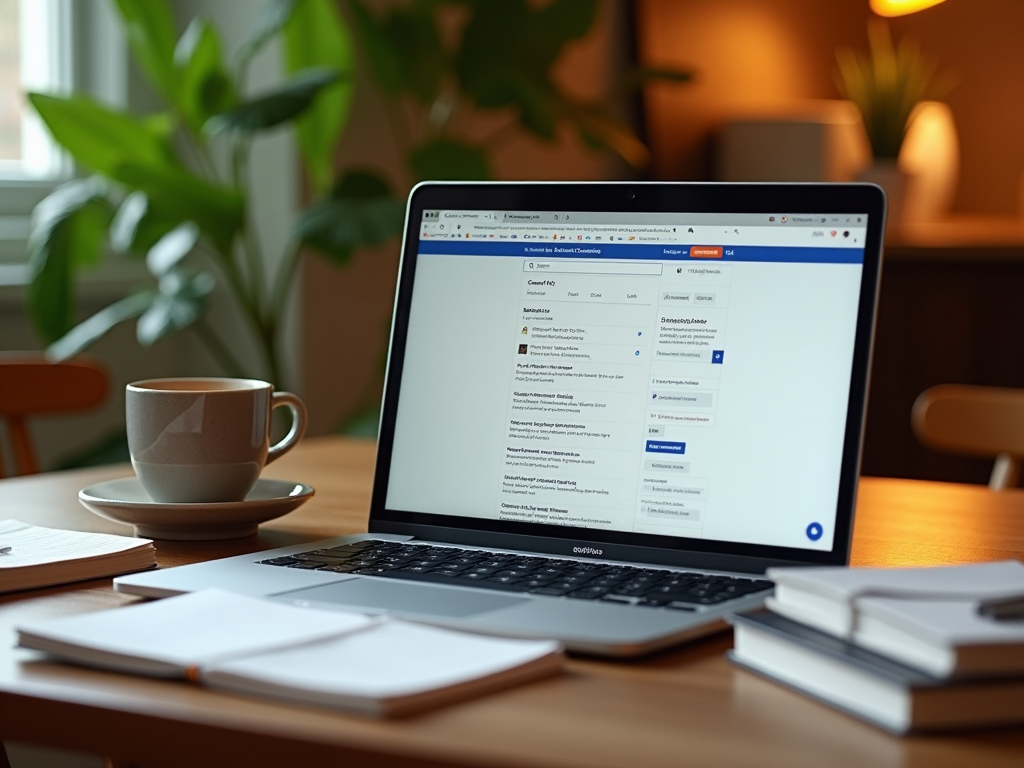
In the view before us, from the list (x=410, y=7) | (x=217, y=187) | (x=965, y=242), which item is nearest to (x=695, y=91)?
(x=965, y=242)

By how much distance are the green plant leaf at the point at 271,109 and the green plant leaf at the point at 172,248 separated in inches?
8.6

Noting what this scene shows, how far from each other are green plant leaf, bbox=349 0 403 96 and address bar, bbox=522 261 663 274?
1695 millimetres

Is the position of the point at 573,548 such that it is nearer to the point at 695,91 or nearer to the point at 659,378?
the point at 659,378

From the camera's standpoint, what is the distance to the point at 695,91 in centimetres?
376

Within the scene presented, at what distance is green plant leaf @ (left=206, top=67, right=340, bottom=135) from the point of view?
2.13 m

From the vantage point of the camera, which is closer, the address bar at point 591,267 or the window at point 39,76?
the address bar at point 591,267

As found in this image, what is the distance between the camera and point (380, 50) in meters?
2.57

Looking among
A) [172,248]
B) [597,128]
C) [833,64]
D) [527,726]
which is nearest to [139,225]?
[172,248]

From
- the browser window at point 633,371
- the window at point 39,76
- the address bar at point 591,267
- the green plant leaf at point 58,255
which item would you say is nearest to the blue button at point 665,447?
the browser window at point 633,371

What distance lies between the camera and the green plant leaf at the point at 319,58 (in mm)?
2488

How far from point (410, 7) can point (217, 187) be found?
0.55m

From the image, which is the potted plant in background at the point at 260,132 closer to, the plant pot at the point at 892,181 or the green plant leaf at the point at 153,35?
the green plant leaf at the point at 153,35

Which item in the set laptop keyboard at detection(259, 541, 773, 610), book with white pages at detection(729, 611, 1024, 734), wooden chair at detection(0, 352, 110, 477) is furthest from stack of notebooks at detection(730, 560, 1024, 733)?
wooden chair at detection(0, 352, 110, 477)

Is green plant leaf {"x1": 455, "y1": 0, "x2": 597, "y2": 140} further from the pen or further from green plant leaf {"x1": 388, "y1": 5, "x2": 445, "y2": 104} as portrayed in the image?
the pen
